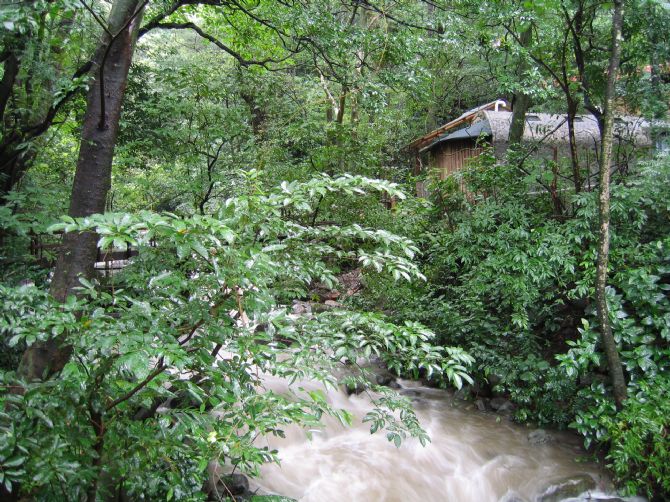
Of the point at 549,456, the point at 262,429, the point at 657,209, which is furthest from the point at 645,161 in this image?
the point at 262,429

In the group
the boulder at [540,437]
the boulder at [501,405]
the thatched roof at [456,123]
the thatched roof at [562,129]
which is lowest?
the boulder at [540,437]

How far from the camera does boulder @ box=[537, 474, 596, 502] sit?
454 centimetres

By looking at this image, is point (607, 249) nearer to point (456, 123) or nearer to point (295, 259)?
point (295, 259)

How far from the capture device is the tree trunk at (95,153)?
338 centimetres

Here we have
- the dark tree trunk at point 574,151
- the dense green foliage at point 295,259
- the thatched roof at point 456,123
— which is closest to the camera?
the dense green foliage at point 295,259

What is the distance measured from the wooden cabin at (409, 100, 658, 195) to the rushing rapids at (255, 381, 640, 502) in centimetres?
351

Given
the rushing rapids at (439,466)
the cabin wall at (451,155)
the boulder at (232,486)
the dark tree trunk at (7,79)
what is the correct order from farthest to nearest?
the cabin wall at (451,155)
the rushing rapids at (439,466)
the dark tree trunk at (7,79)
the boulder at (232,486)

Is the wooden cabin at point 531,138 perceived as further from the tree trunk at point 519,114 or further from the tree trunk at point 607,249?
the tree trunk at point 607,249

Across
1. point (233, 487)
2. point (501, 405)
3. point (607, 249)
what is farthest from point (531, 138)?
point (233, 487)

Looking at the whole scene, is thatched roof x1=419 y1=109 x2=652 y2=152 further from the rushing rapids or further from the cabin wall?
the rushing rapids

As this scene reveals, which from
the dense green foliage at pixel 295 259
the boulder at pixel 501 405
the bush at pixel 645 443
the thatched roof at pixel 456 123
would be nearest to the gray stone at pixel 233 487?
the dense green foliage at pixel 295 259

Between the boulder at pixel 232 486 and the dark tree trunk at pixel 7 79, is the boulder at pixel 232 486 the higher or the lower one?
the lower one

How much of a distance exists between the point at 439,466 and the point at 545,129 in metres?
4.75

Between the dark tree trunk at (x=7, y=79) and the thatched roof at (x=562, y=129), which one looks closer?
the dark tree trunk at (x=7, y=79)
